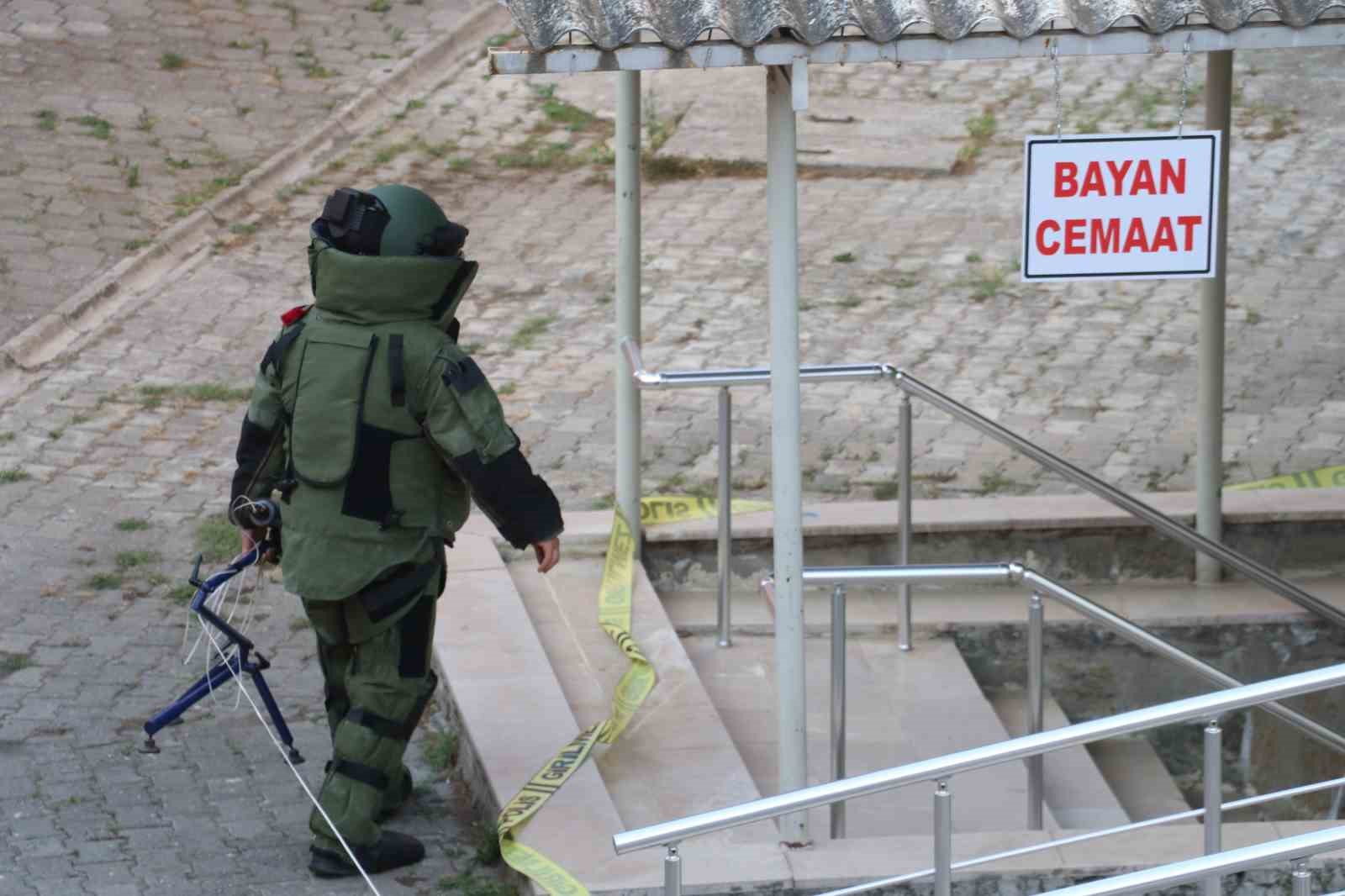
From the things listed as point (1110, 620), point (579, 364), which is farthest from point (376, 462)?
point (579, 364)

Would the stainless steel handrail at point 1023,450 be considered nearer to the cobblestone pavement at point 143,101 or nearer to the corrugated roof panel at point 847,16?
the corrugated roof panel at point 847,16

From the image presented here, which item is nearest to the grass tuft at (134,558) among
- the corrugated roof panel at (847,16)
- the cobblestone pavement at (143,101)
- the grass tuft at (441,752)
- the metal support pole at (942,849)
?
the grass tuft at (441,752)

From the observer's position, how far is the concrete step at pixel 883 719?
6086 mm

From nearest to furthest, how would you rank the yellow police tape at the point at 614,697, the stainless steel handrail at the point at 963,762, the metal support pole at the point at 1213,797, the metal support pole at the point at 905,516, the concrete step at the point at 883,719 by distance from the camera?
the stainless steel handrail at the point at 963,762 → the metal support pole at the point at 1213,797 → the yellow police tape at the point at 614,697 → the concrete step at the point at 883,719 → the metal support pole at the point at 905,516

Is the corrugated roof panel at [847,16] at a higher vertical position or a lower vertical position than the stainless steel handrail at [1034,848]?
higher

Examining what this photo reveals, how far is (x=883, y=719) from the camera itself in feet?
21.5

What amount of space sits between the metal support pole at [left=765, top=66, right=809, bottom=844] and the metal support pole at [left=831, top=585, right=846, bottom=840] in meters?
0.18

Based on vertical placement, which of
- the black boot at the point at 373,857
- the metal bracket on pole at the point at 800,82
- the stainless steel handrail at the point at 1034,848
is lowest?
the black boot at the point at 373,857

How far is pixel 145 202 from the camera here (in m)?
11.9

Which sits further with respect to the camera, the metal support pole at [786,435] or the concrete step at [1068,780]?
the concrete step at [1068,780]

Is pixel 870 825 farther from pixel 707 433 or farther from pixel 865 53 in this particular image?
pixel 707 433

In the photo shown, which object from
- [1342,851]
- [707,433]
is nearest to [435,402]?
[1342,851]

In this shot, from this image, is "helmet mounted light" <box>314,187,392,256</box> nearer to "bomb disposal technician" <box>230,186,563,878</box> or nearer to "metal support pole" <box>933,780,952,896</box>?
"bomb disposal technician" <box>230,186,563,878</box>

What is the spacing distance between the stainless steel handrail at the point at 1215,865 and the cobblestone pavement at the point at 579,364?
2.19 m
